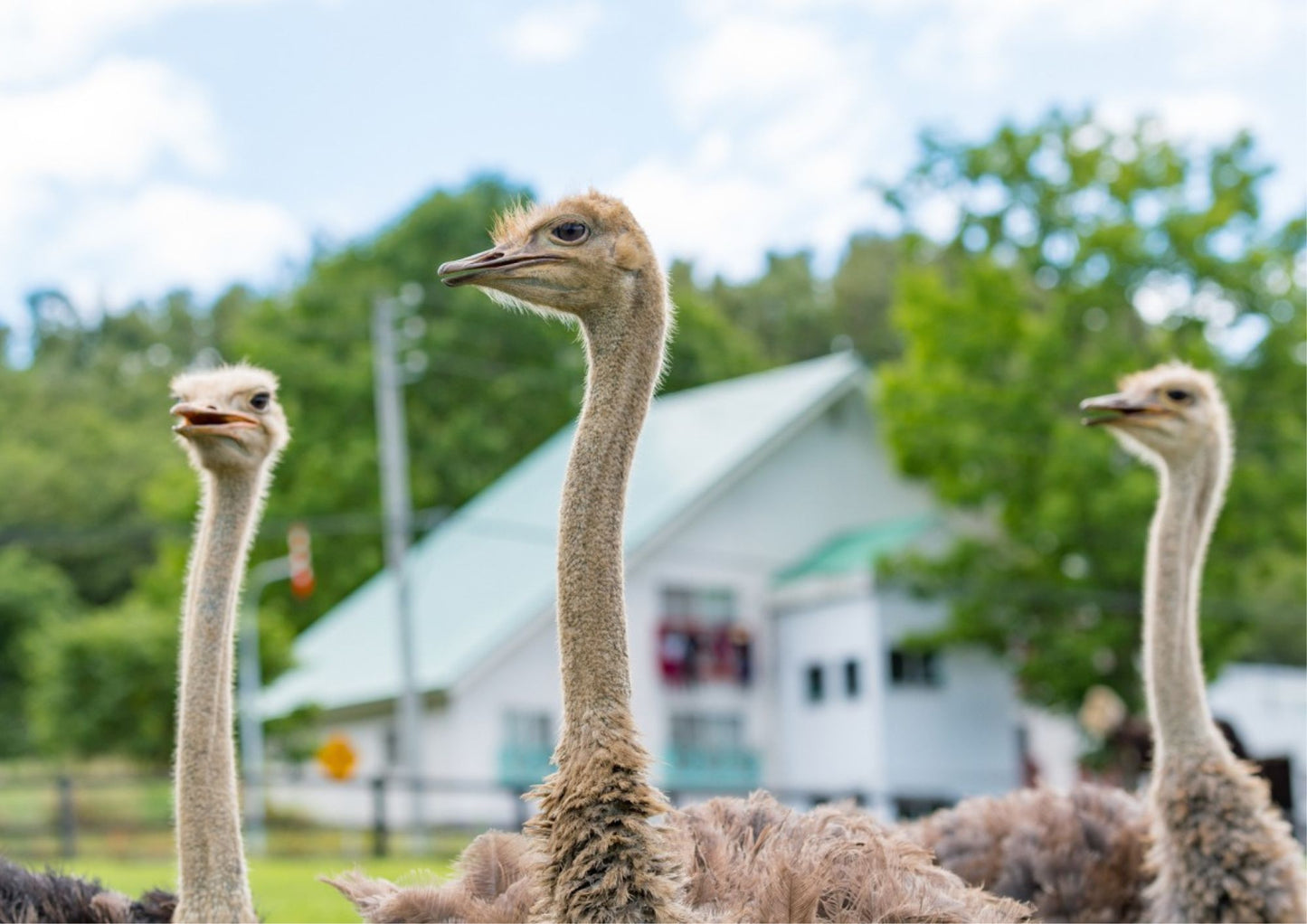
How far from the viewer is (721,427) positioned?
32594 mm

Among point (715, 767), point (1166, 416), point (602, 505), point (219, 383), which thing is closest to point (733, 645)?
point (715, 767)

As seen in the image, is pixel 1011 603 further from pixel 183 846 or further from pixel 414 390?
pixel 183 846

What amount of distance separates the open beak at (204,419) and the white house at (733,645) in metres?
23.0

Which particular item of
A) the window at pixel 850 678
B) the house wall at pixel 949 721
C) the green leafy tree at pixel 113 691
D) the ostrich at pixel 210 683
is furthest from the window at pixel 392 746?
the ostrich at pixel 210 683

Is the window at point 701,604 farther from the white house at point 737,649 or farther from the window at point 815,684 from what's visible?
the window at point 815,684

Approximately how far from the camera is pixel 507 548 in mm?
33219

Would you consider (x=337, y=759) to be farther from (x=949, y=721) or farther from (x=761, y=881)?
(x=761, y=881)

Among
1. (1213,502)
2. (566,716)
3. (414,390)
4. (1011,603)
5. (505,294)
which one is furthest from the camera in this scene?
(414,390)

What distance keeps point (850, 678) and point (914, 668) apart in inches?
39.9

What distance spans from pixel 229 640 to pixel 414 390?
37028mm

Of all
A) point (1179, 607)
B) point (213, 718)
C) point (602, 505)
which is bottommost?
point (213, 718)

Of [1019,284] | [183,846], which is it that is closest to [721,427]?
[1019,284]

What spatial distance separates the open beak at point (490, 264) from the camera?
3.95 meters

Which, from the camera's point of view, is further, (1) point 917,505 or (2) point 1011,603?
(1) point 917,505
